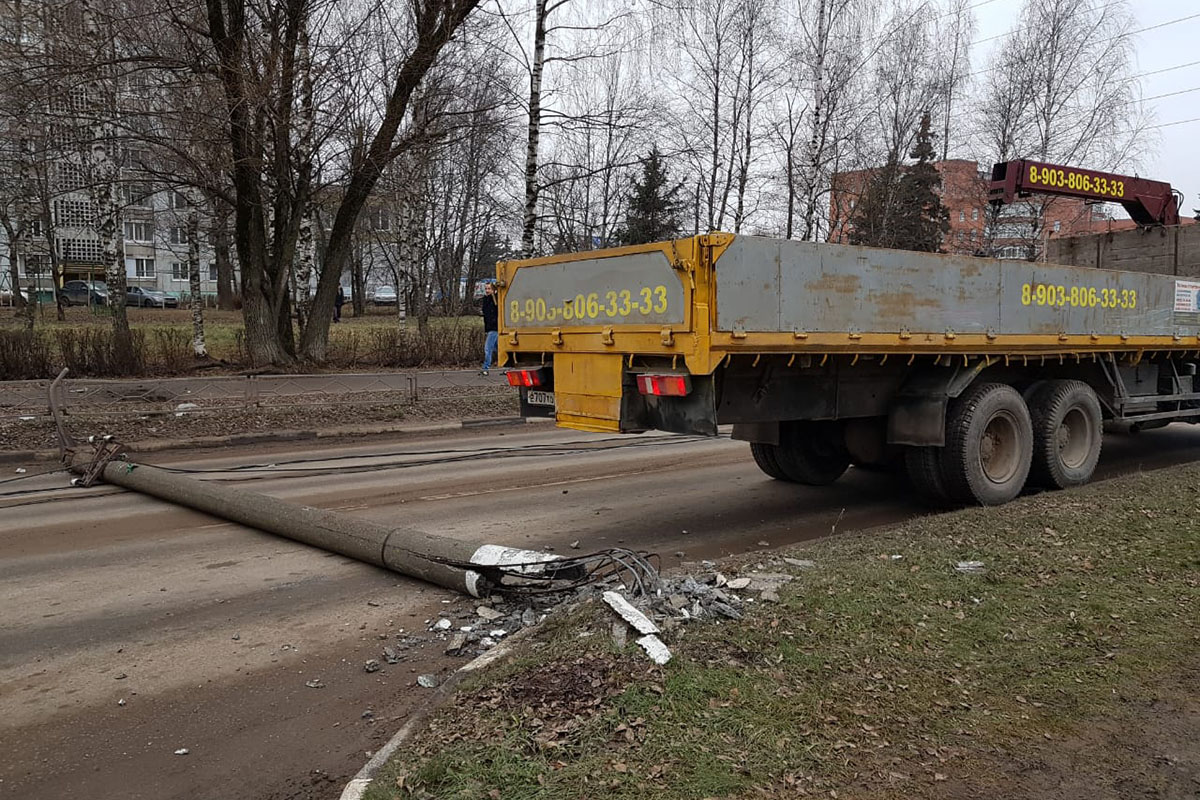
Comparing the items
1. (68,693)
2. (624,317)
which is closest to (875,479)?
(624,317)

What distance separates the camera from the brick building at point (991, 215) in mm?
31500

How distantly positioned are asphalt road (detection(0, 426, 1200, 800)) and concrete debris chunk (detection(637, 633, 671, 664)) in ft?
3.74

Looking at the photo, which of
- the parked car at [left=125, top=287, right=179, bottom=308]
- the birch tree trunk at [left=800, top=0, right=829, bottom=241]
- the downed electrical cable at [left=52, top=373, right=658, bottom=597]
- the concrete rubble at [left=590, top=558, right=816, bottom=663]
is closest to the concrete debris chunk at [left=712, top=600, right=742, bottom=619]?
the concrete rubble at [left=590, top=558, right=816, bottom=663]

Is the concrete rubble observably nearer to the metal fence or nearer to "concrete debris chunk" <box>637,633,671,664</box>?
"concrete debris chunk" <box>637,633,671,664</box>

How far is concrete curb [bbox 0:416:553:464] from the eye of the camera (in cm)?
1120

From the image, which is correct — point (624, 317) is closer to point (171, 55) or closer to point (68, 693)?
point (68, 693)

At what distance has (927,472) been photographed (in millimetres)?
7758

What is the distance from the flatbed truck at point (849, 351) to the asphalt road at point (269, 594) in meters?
0.96

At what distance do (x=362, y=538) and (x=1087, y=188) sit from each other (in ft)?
35.7

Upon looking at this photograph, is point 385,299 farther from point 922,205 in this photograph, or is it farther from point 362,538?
point 362,538

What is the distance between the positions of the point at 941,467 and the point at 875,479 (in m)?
2.28

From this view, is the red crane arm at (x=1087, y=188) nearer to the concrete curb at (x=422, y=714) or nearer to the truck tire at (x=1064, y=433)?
the truck tire at (x=1064, y=433)

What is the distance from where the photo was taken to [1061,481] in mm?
8359

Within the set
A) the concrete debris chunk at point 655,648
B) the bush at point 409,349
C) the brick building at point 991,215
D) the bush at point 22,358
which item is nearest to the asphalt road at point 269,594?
the concrete debris chunk at point 655,648
